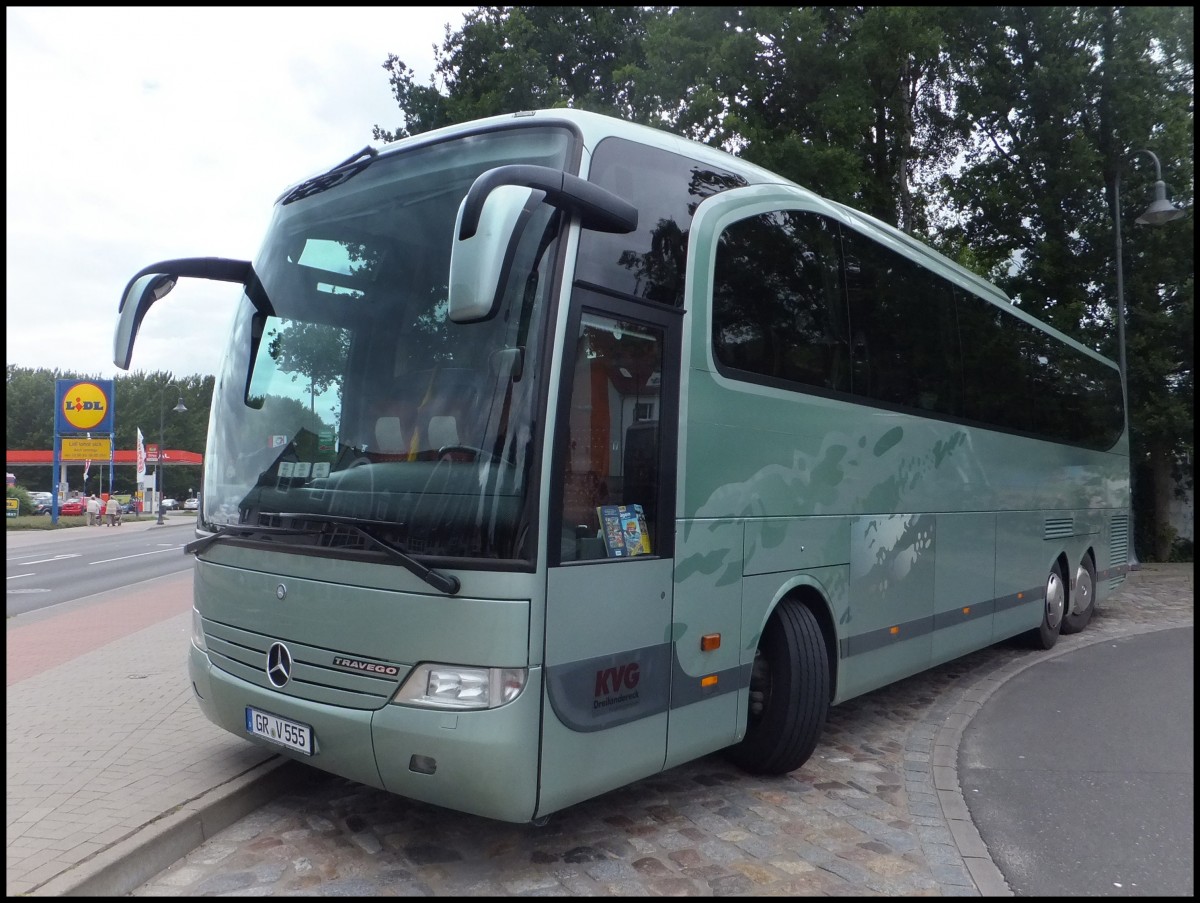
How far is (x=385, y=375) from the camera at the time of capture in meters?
4.40

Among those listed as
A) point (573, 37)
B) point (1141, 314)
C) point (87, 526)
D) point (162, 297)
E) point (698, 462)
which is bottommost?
point (87, 526)

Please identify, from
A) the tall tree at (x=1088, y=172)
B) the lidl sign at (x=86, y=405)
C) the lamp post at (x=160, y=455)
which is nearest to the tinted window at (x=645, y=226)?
the tall tree at (x=1088, y=172)

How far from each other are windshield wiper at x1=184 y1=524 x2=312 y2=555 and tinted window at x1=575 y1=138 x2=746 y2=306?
70.1 inches

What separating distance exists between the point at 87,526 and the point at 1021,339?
50022 mm

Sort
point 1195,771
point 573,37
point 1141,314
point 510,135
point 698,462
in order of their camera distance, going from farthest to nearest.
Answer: point 573,37 < point 1141,314 < point 1195,771 < point 698,462 < point 510,135

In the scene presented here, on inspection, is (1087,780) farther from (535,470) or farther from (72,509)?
(72,509)

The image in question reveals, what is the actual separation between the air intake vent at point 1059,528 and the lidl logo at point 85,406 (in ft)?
156

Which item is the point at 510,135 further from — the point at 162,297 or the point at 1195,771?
the point at 1195,771

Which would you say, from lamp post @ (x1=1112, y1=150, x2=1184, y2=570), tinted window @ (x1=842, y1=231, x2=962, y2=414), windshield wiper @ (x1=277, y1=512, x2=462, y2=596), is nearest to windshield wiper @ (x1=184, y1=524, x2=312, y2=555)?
windshield wiper @ (x1=277, y1=512, x2=462, y2=596)

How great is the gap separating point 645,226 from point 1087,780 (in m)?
4.44

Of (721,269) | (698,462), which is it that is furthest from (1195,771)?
(721,269)

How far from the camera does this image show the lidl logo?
154ft

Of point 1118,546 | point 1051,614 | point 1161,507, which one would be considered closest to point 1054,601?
point 1051,614

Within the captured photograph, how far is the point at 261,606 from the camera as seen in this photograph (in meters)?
4.67
